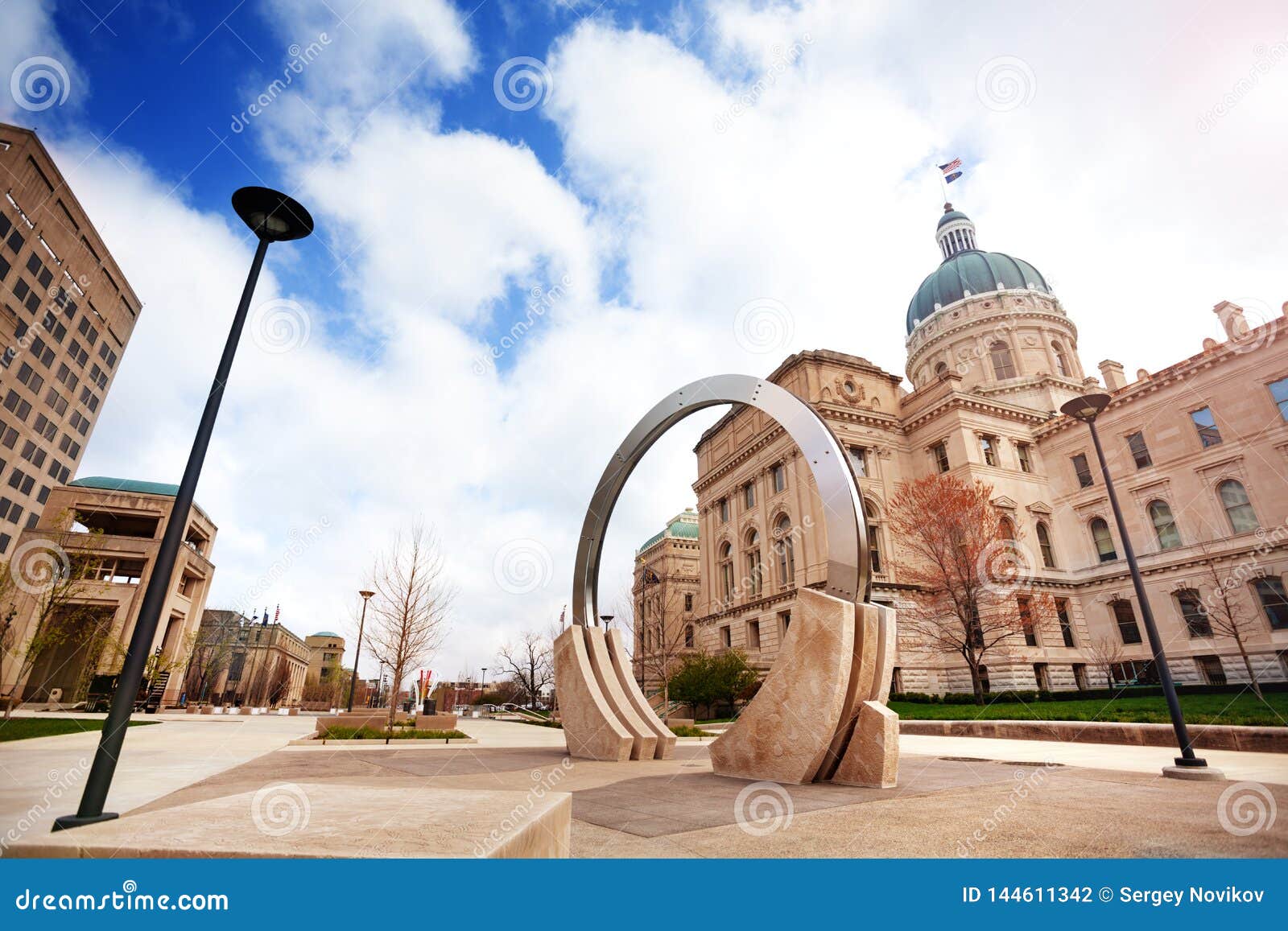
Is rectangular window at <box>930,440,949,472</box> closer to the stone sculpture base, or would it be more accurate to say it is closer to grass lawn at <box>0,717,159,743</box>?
the stone sculpture base

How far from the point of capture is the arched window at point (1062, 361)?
185 ft

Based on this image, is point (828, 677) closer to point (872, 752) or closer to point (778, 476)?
point (872, 752)

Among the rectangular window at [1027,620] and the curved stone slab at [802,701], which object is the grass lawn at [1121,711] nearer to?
the rectangular window at [1027,620]

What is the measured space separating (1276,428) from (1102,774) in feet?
125

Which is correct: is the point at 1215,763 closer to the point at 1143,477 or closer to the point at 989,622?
the point at 989,622

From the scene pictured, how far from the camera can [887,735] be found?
7.48 m

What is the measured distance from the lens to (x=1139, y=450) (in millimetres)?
39969

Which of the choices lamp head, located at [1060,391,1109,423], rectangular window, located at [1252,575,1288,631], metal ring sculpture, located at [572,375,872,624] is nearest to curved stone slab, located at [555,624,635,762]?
metal ring sculpture, located at [572,375,872,624]

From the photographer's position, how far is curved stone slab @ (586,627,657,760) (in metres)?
11.1

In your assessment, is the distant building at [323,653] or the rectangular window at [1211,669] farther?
the distant building at [323,653]

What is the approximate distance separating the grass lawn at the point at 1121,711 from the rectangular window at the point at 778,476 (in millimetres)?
17672

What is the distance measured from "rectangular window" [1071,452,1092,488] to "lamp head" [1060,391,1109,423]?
3871cm

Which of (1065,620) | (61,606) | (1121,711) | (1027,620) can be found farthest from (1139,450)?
(61,606)

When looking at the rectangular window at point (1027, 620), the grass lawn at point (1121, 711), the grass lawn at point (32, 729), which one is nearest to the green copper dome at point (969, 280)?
the rectangular window at point (1027, 620)
